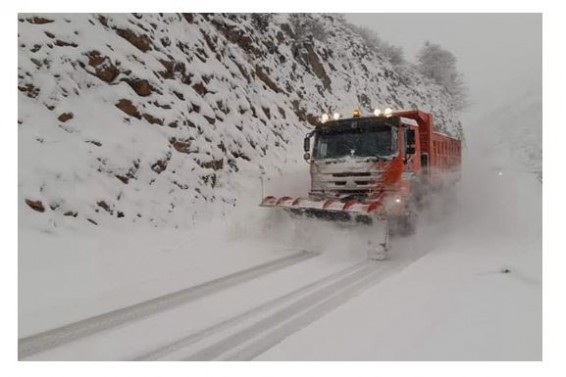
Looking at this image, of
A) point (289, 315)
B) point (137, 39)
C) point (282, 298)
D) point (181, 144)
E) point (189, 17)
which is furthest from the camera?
point (189, 17)

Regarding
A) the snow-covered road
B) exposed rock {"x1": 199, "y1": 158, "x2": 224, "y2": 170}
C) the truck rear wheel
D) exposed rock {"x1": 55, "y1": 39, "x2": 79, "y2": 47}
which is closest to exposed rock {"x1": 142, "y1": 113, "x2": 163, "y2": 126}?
exposed rock {"x1": 199, "y1": 158, "x2": 224, "y2": 170}

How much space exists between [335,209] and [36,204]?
17.0 feet

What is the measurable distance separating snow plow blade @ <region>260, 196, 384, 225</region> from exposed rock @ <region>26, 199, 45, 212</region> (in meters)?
4.26

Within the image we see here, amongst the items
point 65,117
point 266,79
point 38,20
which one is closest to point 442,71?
point 266,79

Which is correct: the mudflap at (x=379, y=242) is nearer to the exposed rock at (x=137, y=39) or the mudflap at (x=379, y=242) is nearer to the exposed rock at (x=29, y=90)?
the exposed rock at (x=29, y=90)

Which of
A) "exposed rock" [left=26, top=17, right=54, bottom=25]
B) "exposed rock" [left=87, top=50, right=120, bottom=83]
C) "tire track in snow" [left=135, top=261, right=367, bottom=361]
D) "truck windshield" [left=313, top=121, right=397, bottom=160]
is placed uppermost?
"exposed rock" [left=26, top=17, right=54, bottom=25]

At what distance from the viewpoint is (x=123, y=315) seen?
507cm

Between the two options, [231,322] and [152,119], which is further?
[152,119]

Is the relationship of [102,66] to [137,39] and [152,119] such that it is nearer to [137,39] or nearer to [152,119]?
[152,119]

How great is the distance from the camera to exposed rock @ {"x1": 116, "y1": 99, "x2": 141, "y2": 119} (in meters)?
9.98

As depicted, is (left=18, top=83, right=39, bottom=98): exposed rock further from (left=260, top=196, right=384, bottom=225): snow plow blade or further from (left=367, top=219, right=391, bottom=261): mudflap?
(left=367, top=219, right=391, bottom=261): mudflap

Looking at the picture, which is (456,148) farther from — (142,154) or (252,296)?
(252,296)

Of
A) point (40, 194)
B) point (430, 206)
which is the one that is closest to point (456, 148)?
point (430, 206)

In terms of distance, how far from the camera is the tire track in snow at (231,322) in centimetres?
414
